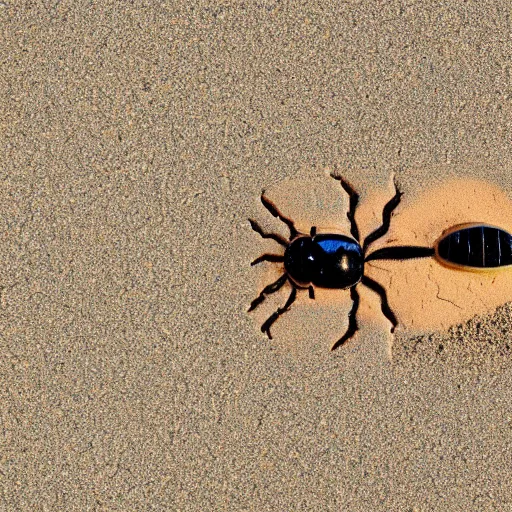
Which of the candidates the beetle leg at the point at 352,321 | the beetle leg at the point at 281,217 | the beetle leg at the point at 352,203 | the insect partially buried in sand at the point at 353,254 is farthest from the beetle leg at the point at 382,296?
the beetle leg at the point at 281,217

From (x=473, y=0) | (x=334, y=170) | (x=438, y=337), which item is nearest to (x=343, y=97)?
(x=334, y=170)

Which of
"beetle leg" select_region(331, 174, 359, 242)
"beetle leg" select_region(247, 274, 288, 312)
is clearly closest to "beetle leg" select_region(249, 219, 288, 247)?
"beetle leg" select_region(247, 274, 288, 312)

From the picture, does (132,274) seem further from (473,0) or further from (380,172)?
(473,0)

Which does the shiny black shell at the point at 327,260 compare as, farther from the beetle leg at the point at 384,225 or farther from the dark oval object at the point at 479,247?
the dark oval object at the point at 479,247

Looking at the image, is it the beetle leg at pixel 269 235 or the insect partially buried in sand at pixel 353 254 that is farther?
the beetle leg at pixel 269 235

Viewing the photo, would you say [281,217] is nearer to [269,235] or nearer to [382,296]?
[269,235]

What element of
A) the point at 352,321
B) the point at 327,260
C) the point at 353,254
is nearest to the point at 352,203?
the point at 353,254
